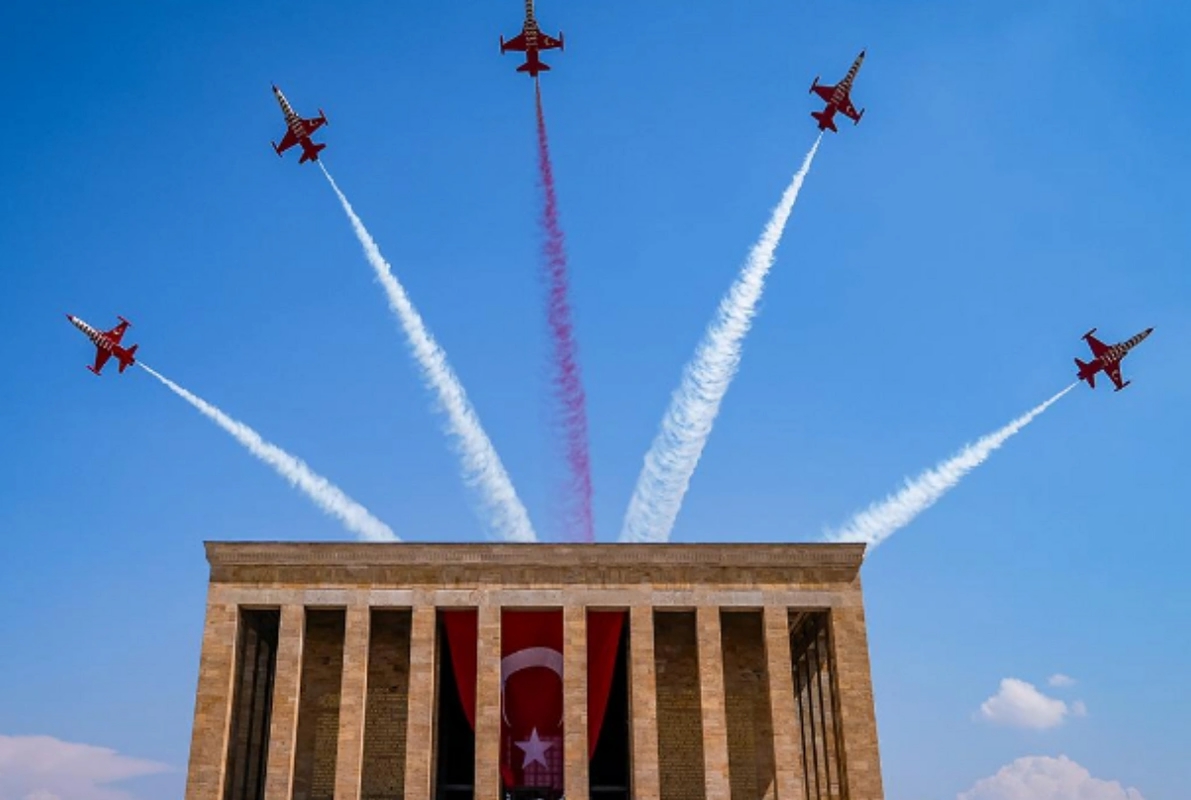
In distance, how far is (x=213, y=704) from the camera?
3384cm

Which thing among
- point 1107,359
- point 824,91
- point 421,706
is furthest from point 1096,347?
point 421,706

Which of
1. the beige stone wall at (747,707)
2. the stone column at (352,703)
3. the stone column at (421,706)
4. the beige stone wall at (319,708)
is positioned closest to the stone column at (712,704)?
the beige stone wall at (747,707)

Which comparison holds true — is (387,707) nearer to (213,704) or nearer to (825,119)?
(213,704)

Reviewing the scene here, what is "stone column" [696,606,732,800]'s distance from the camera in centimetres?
3344

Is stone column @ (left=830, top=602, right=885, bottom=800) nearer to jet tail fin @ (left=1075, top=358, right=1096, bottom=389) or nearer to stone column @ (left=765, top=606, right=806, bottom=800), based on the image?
stone column @ (left=765, top=606, right=806, bottom=800)

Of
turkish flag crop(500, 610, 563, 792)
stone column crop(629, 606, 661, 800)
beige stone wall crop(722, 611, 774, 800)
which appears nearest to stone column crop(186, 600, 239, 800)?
turkish flag crop(500, 610, 563, 792)

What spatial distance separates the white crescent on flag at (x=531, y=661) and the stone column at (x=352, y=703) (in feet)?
14.4

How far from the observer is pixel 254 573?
35656 mm

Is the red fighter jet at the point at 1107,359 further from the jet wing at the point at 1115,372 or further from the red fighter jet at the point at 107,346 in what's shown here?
the red fighter jet at the point at 107,346

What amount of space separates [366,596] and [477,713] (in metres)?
5.11

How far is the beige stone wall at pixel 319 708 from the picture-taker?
35.9 metres

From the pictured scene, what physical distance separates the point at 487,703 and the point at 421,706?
2005 millimetres

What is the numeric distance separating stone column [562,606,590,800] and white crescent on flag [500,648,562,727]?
0.58 metres

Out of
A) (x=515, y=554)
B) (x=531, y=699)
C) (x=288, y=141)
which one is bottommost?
(x=531, y=699)
